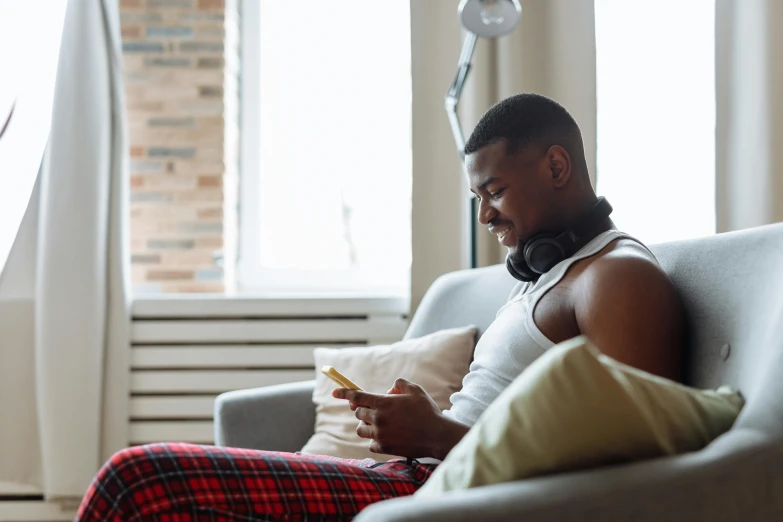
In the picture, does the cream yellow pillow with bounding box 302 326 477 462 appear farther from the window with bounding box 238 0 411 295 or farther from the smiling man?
the window with bounding box 238 0 411 295

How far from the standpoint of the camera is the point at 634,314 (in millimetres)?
1005

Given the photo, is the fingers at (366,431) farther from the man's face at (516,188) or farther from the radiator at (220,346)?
the radiator at (220,346)

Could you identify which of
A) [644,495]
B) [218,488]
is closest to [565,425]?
[644,495]

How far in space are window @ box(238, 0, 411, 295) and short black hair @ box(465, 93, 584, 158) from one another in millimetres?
1588

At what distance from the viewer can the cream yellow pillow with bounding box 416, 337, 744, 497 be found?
718 millimetres

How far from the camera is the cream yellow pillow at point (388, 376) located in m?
1.73

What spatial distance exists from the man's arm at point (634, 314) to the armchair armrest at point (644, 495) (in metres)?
0.23

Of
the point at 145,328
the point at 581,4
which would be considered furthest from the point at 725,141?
the point at 145,328

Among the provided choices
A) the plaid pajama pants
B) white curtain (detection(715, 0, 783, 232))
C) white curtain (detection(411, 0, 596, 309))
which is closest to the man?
the plaid pajama pants

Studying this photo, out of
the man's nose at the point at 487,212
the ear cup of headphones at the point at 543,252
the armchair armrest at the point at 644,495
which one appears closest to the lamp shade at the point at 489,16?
the man's nose at the point at 487,212

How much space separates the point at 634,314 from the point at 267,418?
1.04m

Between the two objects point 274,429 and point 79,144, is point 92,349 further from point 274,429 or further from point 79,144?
point 274,429

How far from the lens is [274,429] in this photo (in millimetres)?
1817

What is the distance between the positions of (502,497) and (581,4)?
202cm
